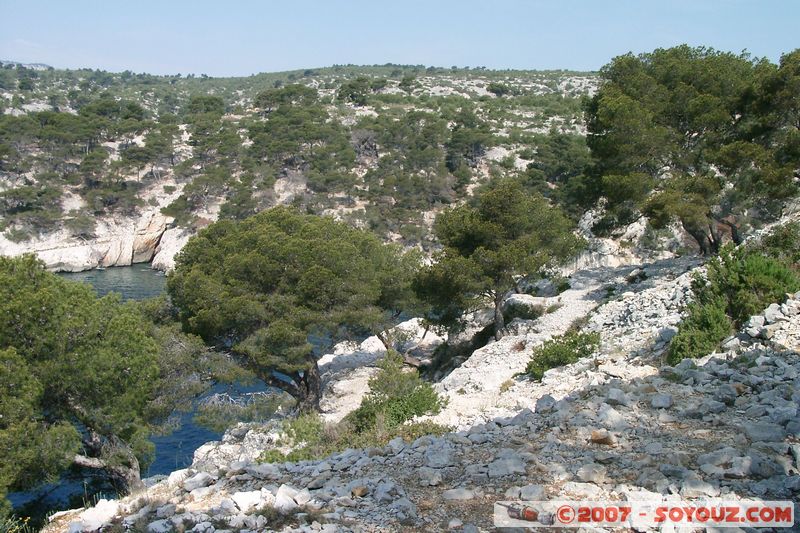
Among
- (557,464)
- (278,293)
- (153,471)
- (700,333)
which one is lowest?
(153,471)

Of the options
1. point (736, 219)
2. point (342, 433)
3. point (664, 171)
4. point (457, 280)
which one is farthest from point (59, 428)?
point (736, 219)

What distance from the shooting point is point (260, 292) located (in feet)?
65.6

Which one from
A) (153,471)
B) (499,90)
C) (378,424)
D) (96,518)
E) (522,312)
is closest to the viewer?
(96,518)

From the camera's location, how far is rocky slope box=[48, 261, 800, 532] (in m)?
5.73

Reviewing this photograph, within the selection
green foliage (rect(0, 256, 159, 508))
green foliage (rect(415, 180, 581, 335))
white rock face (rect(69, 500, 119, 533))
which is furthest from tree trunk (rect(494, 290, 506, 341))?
white rock face (rect(69, 500, 119, 533))

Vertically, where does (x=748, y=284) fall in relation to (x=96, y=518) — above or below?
above

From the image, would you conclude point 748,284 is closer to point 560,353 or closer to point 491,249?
point 560,353

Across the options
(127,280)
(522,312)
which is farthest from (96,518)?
(127,280)

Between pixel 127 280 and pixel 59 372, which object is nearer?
pixel 59 372

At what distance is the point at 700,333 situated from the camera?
10.6 meters

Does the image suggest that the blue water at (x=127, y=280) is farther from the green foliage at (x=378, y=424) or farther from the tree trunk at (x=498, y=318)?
the green foliage at (x=378, y=424)

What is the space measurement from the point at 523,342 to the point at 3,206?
57978 millimetres

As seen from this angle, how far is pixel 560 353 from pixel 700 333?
3.81 meters

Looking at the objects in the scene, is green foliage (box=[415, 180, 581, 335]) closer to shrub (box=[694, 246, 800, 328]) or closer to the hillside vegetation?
the hillside vegetation
